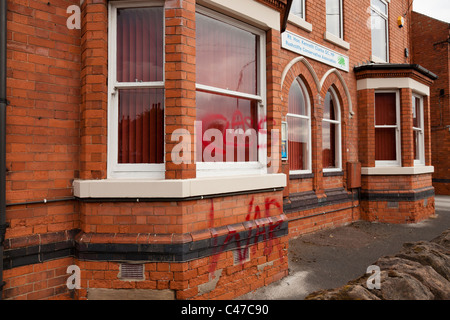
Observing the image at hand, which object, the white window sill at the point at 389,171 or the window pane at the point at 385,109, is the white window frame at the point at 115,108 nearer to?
the white window sill at the point at 389,171

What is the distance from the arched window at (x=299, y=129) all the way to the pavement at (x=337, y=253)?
150 centimetres

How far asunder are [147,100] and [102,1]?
3.54 ft

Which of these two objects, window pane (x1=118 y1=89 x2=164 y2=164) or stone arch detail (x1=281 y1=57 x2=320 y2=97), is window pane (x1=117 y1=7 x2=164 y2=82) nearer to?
window pane (x1=118 y1=89 x2=164 y2=164)

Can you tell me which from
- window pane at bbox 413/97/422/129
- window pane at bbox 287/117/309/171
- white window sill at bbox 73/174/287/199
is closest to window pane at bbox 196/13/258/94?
white window sill at bbox 73/174/287/199

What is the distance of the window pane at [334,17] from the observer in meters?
7.13

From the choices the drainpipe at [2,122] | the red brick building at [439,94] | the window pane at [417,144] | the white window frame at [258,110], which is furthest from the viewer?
the red brick building at [439,94]

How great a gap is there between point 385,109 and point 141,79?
6.76 metres

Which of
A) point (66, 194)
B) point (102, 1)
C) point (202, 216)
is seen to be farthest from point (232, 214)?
point (102, 1)

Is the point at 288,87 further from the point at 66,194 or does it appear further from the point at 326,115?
the point at 66,194

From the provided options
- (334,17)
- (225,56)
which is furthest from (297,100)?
(225,56)

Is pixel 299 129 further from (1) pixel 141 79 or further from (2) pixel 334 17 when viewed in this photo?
(1) pixel 141 79

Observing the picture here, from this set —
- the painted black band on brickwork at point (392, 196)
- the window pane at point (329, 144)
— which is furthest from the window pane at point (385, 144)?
the window pane at point (329, 144)

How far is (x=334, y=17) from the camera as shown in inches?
284

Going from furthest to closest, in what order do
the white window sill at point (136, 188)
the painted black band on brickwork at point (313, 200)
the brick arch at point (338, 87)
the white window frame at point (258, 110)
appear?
the brick arch at point (338, 87)
the painted black band on brickwork at point (313, 200)
the white window frame at point (258, 110)
the white window sill at point (136, 188)
